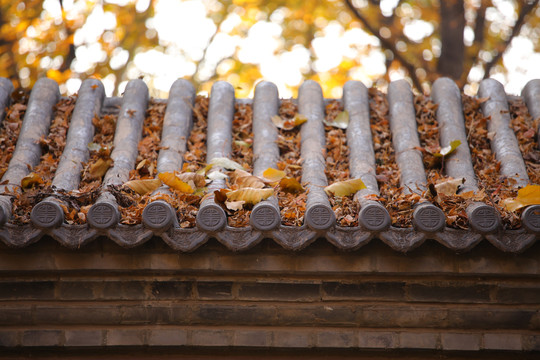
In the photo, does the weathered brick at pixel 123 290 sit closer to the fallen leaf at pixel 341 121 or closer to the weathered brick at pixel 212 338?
the weathered brick at pixel 212 338

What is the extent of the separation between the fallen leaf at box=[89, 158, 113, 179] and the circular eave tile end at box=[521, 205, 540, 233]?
8.91 feet

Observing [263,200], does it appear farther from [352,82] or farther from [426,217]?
[352,82]

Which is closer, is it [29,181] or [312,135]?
[29,181]

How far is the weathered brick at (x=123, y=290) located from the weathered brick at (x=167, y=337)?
0.25 m

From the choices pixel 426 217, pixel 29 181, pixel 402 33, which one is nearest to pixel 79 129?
pixel 29 181

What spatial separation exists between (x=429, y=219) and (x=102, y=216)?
1755mm

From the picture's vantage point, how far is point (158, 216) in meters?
3.08

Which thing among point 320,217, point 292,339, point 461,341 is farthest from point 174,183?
point 461,341

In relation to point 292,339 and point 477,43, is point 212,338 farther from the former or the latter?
point 477,43

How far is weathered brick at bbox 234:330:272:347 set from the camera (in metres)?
3.53

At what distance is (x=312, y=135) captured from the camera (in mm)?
4555

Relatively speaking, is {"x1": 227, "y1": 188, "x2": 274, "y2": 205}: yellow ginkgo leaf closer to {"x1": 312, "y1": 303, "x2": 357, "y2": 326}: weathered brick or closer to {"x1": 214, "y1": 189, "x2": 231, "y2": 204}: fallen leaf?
{"x1": 214, "y1": 189, "x2": 231, "y2": 204}: fallen leaf

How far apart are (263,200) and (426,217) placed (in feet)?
3.07

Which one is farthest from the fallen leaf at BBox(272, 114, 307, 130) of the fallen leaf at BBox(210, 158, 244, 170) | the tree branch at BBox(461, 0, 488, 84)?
the tree branch at BBox(461, 0, 488, 84)
